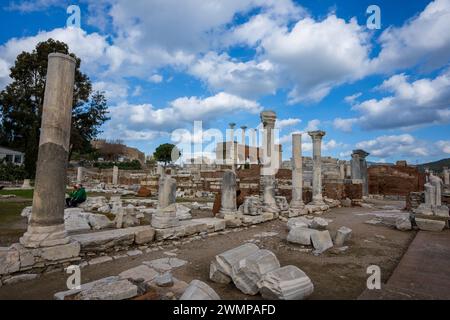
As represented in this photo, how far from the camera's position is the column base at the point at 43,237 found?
14.1 ft

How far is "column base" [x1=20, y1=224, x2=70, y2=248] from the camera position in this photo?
14.1 ft

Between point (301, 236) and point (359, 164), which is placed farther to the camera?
point (359, 164)

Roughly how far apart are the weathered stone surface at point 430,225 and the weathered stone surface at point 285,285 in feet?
21.8

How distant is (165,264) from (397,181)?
2668 cm

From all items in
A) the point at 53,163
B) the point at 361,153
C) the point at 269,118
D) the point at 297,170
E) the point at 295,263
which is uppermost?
the point at 269,118

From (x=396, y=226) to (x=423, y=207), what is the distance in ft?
4.57

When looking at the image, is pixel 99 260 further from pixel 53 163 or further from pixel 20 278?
pixel 53 163

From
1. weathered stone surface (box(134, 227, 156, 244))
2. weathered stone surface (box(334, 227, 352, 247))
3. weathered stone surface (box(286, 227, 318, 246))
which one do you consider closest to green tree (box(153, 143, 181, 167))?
weathered stone surface (box(134, 227, 156, 244))

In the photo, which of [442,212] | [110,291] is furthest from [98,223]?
[442,212]

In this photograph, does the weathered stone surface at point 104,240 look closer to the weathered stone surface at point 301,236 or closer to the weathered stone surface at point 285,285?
the weathered stone surface at point 285,285

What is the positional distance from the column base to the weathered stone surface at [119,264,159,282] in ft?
4.88

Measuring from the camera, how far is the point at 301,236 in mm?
6145
